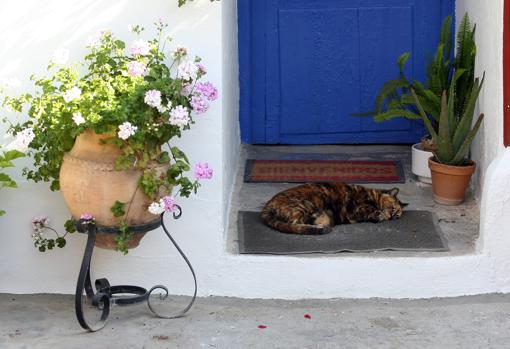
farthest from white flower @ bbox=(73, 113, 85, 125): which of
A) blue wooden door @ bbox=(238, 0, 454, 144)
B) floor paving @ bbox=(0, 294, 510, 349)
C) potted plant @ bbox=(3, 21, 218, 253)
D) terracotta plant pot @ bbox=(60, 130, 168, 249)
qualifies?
blue wooden door @ bbox=(238, 0, 454, 144)

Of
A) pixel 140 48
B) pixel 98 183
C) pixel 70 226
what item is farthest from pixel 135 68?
pixel 70 226

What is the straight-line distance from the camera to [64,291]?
5469 mm

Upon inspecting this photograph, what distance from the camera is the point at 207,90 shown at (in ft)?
15.9

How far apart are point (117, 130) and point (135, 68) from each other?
31cm

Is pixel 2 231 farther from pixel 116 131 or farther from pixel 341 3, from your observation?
pixel 341 3

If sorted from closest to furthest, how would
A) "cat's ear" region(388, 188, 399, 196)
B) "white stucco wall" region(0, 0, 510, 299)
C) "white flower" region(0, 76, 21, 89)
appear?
"white flower" region(0, 76, 21, 89)
"white stucco wall" region(0, 0, 510, 299)
"cat's ear" region(388, 188, 399, 196)

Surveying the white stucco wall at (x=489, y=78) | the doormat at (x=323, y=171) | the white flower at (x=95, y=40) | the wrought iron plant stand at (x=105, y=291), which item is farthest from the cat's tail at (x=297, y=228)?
the white flower at (x=95, y=40)

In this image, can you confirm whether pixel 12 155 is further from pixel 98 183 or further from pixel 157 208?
pixel 157 208

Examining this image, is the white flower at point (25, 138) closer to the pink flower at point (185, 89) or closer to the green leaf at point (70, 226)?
the green leaf at point (70, 226)

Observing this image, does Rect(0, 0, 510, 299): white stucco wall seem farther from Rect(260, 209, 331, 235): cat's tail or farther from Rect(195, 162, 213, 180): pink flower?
Rect(195, 162, 213, 180): pink flower

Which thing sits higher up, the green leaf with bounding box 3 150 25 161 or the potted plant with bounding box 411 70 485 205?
the green leaf with bounding box 3 150 25 161

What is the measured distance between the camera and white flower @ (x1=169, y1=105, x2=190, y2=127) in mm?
4668

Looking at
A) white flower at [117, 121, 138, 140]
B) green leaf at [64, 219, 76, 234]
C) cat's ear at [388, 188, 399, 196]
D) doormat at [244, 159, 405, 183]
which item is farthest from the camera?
doormat at [244, 159, 405, 183]

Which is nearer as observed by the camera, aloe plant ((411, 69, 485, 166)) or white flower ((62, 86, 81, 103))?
white flower ((62, 86, 81, 103))
